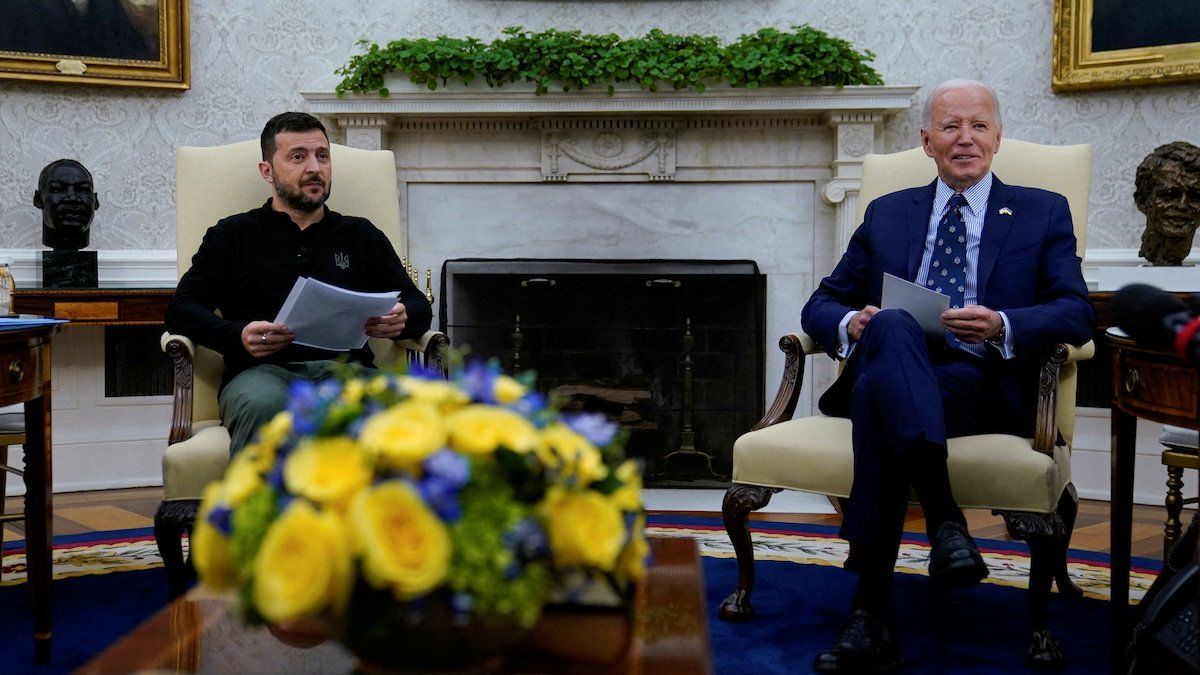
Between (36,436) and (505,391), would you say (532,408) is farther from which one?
(36,436)

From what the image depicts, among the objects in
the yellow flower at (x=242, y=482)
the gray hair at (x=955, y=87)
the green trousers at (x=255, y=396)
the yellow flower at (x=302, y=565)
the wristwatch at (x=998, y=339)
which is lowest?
the green trousers at (x=255, y=396)

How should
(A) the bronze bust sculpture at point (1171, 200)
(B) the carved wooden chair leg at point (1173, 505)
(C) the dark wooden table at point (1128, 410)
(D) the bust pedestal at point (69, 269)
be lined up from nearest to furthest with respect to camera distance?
(C) the dark wooden table at point (1128, 410), (B) the carved wooden chair leg at point (1173, 505), (A) the bronze bust sculpture at point (1171, 200), (D) the bust pedestal at point (69, 269)

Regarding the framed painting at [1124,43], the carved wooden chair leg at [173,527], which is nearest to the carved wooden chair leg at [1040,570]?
the carved wooden chair leg at [173,527]

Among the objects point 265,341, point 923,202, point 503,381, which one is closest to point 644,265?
point 923,202

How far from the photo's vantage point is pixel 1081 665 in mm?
2076

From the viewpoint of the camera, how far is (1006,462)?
2025 mm

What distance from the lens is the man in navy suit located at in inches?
78.0

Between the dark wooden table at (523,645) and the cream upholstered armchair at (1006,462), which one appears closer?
the dark wooden table at (523,645)

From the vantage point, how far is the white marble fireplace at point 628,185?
4.04 meters

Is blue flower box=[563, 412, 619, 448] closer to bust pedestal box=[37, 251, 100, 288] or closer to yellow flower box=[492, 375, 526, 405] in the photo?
yellow flower box=[492, 375, 526, 405]

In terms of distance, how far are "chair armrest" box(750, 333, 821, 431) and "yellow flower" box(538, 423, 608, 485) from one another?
1443mm

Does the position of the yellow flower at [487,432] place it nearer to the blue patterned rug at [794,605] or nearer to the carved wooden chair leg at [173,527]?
the blue patterned rug at [794,605]

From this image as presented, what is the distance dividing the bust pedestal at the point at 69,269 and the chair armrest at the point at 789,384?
264cm

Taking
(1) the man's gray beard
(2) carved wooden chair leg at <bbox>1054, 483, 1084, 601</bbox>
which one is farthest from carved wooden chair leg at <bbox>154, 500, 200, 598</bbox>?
(2) carved wooden chair leg at <bbox>1054, 483, 1084, 601</bbox>
